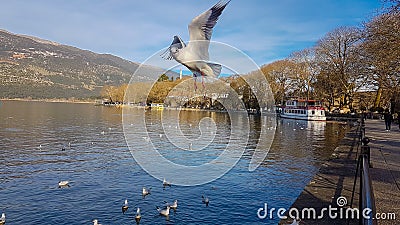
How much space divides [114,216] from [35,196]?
342cm

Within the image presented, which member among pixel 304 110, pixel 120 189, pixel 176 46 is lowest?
pixel 120 189

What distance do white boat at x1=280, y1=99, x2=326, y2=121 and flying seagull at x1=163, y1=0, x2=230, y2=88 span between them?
1956 inches

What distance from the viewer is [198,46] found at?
25.8 feet

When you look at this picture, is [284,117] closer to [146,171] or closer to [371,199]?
[146,171]

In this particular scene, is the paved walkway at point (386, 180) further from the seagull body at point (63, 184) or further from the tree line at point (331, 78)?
the tree line at point (331, 78)

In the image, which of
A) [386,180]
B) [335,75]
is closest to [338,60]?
[335,75]

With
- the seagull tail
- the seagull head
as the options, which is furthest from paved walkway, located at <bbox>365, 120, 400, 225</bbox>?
the seagull head

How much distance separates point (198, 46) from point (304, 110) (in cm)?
5395

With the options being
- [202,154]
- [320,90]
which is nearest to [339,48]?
[320,90]

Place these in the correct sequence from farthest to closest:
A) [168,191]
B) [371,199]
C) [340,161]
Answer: [340,161] < [168,191] < [371,199]

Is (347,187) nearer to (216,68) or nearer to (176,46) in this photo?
(216,68)

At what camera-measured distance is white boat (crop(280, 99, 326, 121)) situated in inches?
2163

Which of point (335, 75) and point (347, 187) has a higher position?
point (335, 75)

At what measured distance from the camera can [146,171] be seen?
14961mm
